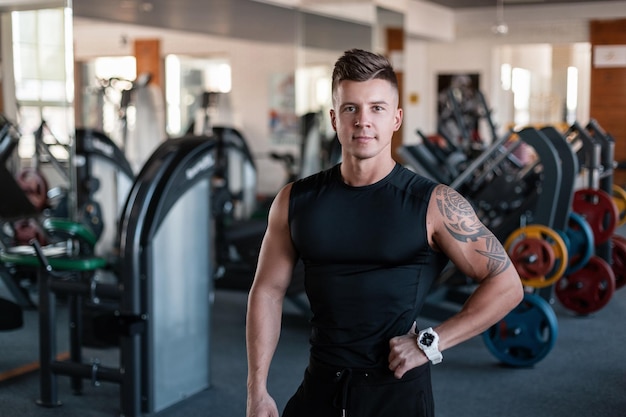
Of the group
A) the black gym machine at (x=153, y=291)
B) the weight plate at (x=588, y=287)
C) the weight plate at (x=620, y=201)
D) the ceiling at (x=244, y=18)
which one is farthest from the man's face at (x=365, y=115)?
the ceiling at (x=244, y=18)

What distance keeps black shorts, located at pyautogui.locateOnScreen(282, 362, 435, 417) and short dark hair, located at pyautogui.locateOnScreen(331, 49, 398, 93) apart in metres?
0.58

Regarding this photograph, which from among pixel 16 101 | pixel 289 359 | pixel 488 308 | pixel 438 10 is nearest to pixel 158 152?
pixel 16 101

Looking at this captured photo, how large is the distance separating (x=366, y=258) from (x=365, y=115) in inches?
10.9

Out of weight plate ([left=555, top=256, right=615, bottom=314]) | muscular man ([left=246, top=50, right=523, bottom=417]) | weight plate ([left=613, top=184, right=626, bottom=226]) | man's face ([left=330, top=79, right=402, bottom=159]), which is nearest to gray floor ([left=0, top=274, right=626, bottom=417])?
weight plate ([left=555, top=256, right=615, bottom=314])

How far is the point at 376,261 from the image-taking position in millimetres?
1601

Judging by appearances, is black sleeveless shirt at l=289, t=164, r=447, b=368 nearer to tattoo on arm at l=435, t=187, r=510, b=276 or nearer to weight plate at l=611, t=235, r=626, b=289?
tattoo on arm at l=435, t=187, r=510, b=276

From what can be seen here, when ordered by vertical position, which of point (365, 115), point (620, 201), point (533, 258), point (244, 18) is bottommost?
point (533, 258)

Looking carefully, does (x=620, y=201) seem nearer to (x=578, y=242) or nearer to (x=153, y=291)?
(x=578, y=242)

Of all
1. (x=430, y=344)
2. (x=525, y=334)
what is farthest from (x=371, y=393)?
(x=525, y=334)

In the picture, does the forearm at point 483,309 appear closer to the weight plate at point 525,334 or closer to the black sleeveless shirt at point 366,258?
the black sleeveless shirt at point 366,258

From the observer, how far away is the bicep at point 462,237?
1.61 metres

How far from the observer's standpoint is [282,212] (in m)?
1.70

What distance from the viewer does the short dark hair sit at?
158cm

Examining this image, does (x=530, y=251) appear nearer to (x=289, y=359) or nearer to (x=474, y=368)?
(x=474, y=368)
